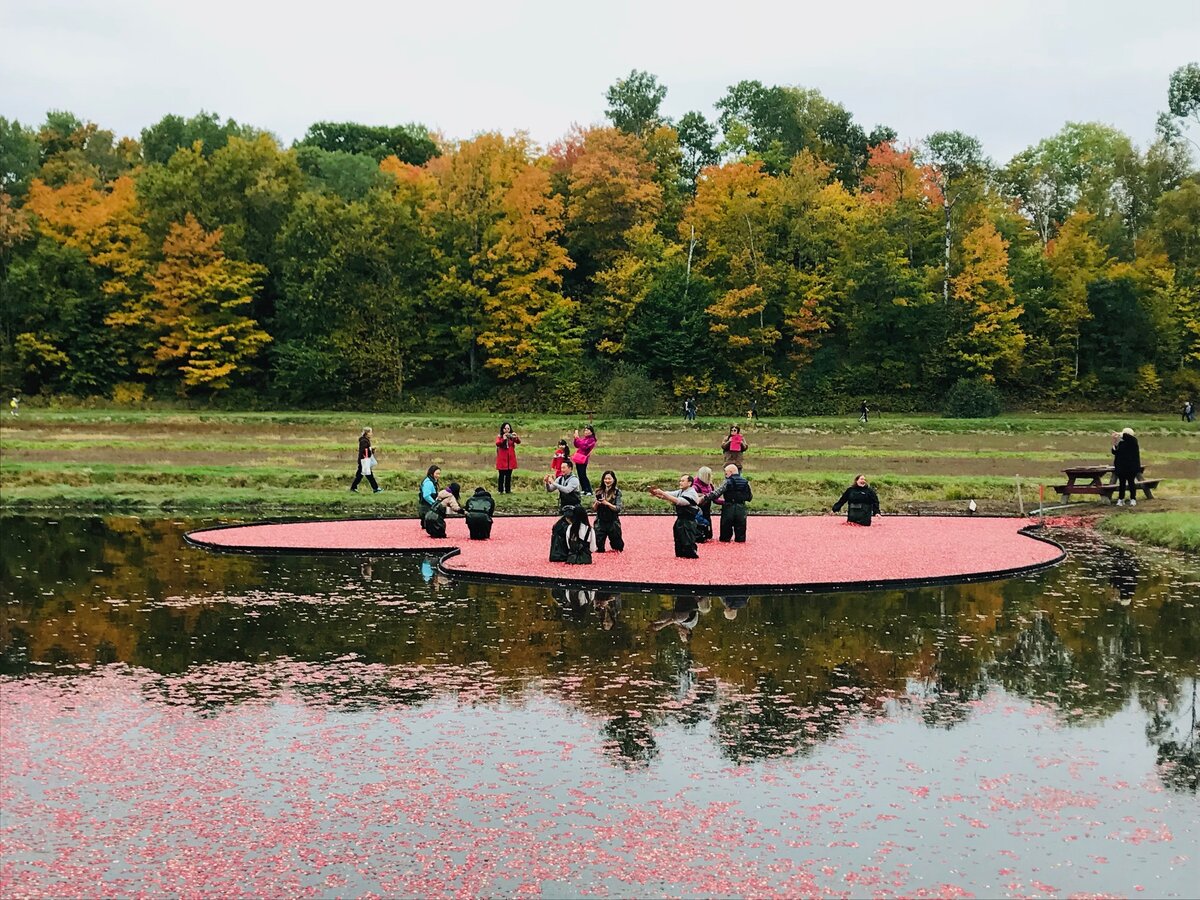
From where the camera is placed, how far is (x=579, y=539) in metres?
23.2

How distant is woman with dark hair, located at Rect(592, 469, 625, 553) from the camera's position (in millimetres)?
24922

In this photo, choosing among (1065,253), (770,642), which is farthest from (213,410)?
(770,642)

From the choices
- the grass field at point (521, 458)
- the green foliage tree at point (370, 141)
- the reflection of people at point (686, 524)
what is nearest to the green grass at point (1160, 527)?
the grass field at point (521, 458)

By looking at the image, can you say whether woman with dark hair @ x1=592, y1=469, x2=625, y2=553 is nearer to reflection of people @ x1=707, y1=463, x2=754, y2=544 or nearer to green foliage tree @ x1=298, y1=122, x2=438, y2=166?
reflection of people @ x1=707, y1=463, x2=754, y2=544

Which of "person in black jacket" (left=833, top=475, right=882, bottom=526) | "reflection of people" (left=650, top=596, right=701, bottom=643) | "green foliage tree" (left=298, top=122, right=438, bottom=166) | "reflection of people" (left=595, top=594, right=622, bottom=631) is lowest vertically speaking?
"reflection of people" (left=595, top=594, right=622, bottom=631)

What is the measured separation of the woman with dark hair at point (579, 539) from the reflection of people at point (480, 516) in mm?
3823

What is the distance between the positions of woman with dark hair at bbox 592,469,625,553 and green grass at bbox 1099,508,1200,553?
490 inches

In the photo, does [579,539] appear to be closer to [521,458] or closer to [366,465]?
[366,465]

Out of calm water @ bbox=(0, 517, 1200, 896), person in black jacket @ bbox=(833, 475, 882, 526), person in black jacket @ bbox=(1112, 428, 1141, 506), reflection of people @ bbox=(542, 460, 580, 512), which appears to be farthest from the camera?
person in black jacket @ bbox=(1112, 428, 1141, 506)

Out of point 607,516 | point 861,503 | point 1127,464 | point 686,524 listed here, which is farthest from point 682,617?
point 1127,464

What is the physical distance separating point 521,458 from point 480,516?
22.0 meters

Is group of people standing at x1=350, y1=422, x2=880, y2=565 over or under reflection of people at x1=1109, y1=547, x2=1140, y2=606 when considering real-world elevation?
over

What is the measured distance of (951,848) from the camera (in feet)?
31.9

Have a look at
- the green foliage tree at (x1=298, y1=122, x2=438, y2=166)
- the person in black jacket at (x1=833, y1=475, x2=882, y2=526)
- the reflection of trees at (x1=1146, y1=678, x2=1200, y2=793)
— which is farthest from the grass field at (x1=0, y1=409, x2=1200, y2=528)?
the green foliage tree at (x1=298, y1=122, x2=438, y2=166)
